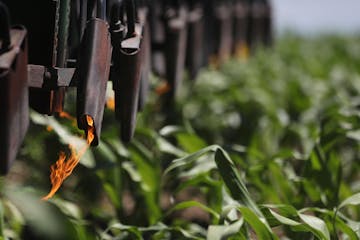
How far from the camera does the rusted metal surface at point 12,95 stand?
5.26 ft

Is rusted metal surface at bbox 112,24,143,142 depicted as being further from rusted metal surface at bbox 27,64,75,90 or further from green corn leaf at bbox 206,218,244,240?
green corn leaf at bbox 206,218,244,240

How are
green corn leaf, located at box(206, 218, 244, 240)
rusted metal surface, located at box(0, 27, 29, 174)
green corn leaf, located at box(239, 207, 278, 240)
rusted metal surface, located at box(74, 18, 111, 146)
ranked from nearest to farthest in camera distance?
rusted metal surface, located at box(0, 27, 29, 174), rusted metal surface, located at box(74, 18, 111, 146), green corn leaf, located at box(206, 218, 244, 240), green corn leaf, located at box(239, 207, 278, 240)

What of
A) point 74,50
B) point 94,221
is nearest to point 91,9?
point 74,50

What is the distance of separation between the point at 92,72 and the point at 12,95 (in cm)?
30

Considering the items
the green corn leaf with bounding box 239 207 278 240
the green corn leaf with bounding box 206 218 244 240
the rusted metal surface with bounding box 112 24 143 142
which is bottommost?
the green corn leaf with bounding box 239 207 278 240

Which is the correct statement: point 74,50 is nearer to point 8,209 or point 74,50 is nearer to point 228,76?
point 8,209

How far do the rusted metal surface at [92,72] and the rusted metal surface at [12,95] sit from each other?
0.17m

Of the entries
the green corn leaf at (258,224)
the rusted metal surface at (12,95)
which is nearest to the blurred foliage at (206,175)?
the green corn leaf at (258,224)

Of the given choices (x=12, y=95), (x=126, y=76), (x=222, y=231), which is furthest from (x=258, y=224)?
(x=12, y=95)

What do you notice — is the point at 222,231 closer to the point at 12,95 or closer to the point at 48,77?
the point at 48,77

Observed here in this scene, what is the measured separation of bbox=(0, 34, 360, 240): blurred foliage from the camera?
2.46 m

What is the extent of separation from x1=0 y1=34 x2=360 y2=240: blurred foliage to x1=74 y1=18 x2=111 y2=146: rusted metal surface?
17.9 inches

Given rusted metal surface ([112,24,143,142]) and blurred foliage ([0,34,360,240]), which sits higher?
rusted metal surface ([112,24,143,142])

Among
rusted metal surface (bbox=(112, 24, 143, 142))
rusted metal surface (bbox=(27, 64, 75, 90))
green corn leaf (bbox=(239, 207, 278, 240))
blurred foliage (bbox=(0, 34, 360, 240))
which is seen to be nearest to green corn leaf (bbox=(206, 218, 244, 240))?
blurred foliage (bbox=(0, 34, 360, 240))
